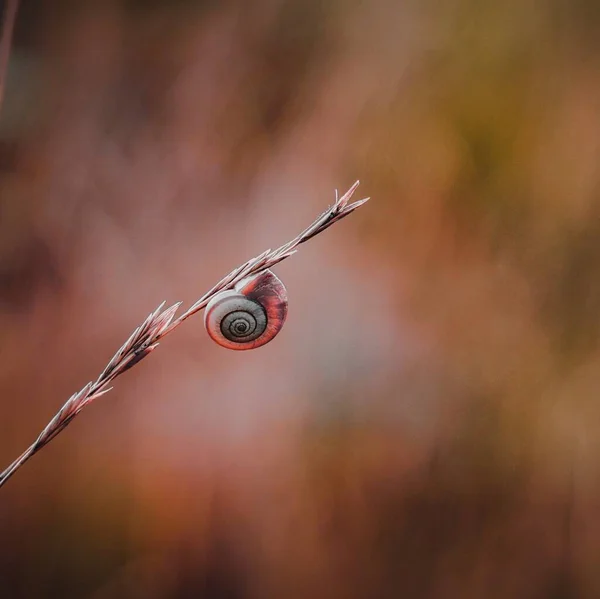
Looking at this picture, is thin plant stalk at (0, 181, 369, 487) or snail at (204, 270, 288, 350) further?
snail at (204, 270, 288, 350)

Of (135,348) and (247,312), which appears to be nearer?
(135,348)

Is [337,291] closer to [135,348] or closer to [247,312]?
[247,312]

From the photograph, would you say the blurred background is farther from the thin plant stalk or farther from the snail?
the thin plant stalk

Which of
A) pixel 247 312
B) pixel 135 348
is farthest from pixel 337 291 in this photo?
Answer: pixel 135 348

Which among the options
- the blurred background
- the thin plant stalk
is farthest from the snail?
the blurred background

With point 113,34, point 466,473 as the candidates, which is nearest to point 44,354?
point 113,34

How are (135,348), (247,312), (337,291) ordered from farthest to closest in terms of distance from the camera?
(337,291)
(247,312)
(135,348)

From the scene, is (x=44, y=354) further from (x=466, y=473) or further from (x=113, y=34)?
(x=466, y=473)
